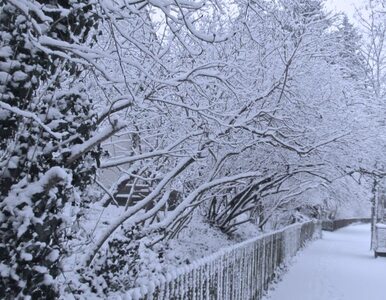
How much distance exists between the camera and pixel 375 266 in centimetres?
1758

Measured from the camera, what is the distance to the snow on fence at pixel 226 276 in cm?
394

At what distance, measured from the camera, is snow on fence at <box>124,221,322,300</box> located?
12.9ft

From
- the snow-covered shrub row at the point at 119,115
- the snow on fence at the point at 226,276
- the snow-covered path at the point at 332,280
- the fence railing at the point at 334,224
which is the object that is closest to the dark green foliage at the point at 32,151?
the snow-covered shrub row at the point at 119,115

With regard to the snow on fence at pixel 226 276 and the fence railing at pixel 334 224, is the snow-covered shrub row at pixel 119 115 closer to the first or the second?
the snow on fence at pixel 226 276

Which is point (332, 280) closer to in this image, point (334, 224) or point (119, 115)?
point (119, 115)

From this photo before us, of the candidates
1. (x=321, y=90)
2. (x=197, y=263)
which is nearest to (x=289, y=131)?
(x=321, y=90)

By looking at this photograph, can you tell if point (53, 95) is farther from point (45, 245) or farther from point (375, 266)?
point (375, 266)

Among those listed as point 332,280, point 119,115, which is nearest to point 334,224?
point 332,280

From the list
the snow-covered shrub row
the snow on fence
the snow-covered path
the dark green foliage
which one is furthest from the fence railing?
the dark green foliage

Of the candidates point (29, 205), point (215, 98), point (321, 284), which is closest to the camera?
point (29, 205)

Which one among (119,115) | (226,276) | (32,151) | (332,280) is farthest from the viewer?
(332,280)

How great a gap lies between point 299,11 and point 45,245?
21.6ft

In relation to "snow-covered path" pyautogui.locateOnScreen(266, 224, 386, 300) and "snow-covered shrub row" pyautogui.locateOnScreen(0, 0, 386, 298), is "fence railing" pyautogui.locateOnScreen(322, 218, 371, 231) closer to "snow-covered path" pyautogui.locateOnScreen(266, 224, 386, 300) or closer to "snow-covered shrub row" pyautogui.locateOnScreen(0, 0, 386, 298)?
"snow-covered path" pyautogui.locateOnScreen(266, 224, 386, 300)

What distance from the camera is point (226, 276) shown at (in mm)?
6516
